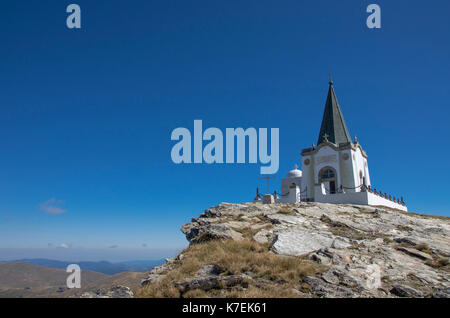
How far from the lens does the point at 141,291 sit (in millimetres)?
10578

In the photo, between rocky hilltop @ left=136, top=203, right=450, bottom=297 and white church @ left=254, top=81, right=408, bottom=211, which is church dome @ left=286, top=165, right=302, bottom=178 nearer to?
white church @ left=254, top=81, right=408, bottom=211

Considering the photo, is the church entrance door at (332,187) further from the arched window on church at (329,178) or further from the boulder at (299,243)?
the boulder at (299,243)

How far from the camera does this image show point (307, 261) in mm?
12164

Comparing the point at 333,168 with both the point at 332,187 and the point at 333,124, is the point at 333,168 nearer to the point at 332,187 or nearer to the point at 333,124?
the point at 332,187

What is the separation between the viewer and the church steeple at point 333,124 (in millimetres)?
38250

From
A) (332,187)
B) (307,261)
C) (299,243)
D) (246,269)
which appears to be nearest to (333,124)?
(332,187)

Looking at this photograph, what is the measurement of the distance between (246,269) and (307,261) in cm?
276

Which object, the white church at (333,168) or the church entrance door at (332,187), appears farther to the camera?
the church entrance door at (332,187)

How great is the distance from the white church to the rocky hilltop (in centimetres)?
1249

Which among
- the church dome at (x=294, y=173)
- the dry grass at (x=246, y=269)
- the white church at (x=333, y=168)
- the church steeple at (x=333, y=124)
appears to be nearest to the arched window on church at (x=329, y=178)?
the white church at (x=333, y=168)

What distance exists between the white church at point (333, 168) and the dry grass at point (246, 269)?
754 inches
